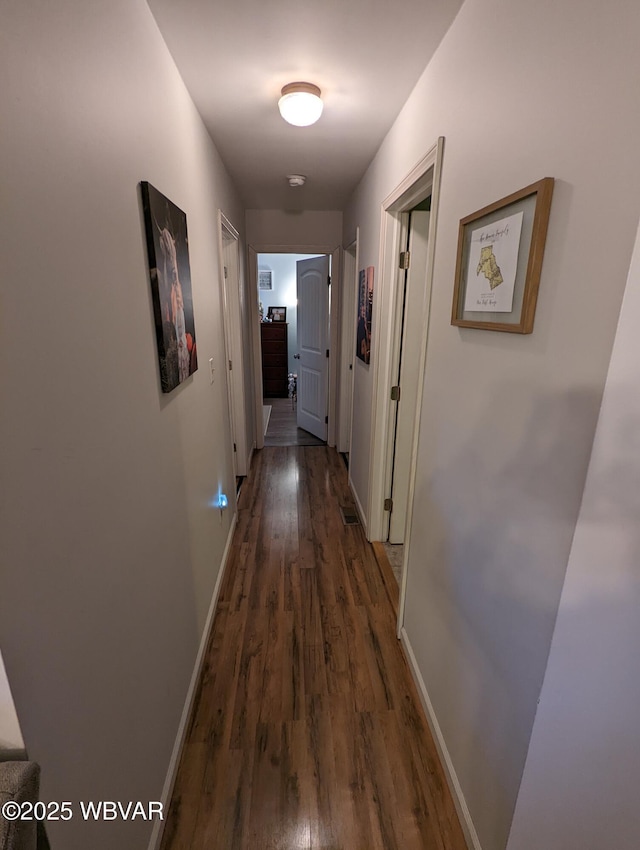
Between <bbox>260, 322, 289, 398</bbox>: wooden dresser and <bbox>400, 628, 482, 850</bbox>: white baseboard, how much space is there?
17.1ft

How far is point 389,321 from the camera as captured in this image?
7.26 ft

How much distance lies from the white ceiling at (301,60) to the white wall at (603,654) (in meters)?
1.26

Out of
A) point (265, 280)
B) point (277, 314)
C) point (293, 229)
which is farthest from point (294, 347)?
point (293, 229)

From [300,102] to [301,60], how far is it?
155 millimetres

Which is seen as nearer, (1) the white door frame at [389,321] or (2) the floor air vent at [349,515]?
(1) the white door frame at [389,321]

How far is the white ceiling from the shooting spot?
121 centimetres

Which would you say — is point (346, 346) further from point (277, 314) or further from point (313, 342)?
point (277, 314)

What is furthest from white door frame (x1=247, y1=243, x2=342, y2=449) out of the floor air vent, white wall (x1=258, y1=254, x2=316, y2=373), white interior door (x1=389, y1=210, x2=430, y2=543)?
white wall (x1=258, y1=254, x2=316, y2=373)

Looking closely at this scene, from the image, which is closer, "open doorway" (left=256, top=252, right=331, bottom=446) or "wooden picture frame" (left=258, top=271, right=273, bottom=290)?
"open doorway" (left=256, top=252, right=331, bottom=446)

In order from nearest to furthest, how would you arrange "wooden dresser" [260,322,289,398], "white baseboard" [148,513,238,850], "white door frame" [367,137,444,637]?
"white baseboard" [148,513,238,850]
"white door frame" [367,137,444,637]
"wooden dresser" [260,322,289,398]

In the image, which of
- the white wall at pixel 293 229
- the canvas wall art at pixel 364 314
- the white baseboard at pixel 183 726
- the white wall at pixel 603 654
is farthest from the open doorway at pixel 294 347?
the white wall at pixel 603 654

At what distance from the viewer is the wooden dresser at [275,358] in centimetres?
654

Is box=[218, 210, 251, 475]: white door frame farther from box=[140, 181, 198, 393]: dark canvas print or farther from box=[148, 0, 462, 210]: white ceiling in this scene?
box=[140, 181, 198, 393]: dark canvas print

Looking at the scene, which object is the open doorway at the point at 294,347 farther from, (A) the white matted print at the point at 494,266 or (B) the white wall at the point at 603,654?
(B) the white wall at the point at 603,654
